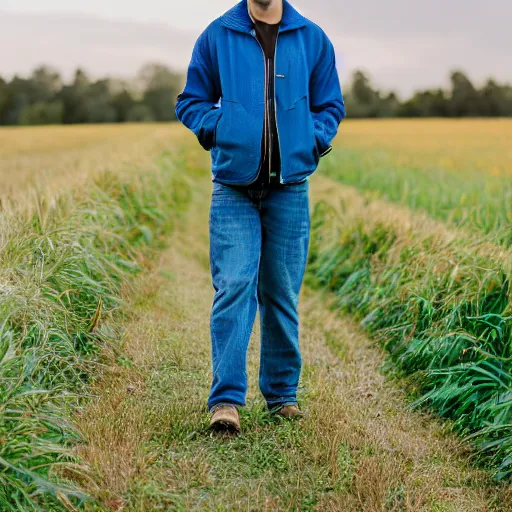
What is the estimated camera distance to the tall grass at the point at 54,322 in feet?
9.40

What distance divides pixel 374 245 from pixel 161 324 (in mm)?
2185

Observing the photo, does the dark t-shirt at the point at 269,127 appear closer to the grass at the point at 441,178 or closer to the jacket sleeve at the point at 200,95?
the jacket sleeve at the point at 200,95

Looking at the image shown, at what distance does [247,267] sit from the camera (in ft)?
11.8

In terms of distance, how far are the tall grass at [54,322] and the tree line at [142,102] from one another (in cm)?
5763

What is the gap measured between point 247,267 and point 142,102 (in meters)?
65.1

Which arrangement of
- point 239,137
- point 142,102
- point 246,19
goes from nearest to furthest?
point 239,137
point 246,19
point 142,102

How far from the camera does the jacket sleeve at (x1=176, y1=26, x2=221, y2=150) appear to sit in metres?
3.54

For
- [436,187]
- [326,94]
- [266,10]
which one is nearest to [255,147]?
[326,94]

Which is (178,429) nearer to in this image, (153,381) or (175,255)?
(153,381)

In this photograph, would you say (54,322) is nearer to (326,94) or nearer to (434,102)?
(326,94)

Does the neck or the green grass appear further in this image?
the green grass

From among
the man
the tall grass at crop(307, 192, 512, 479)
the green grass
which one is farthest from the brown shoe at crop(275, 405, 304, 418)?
the green grass

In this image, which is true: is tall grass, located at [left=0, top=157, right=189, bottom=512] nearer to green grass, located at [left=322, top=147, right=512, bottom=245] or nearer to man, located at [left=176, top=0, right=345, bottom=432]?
man, located at [left=176, top=0, right=345, bottom=432]

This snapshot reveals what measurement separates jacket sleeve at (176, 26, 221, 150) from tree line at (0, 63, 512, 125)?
59812 millimetres
